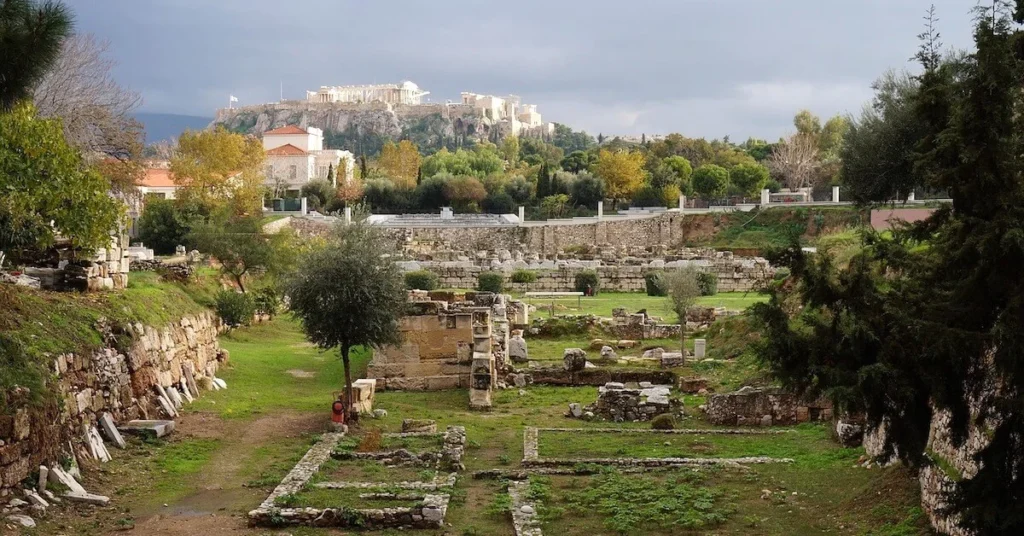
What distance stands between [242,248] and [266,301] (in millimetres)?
2067

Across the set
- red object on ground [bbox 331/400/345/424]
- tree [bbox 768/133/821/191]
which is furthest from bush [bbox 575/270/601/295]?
tree [bbox 768/133/821/191]

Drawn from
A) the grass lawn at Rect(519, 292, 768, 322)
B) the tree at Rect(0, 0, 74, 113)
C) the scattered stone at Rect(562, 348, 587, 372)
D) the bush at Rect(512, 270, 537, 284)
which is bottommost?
the scattered stone at Rect(562, 348, 587, 372)

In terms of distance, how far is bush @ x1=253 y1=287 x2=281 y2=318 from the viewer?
3219 centimetres

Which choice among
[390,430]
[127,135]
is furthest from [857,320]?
[127,135]

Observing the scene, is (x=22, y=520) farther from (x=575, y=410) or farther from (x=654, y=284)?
(x=654, y=284)

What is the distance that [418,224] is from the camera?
71.0 metres

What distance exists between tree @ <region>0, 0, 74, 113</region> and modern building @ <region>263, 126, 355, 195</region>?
70509 millimetres

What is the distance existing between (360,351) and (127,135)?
54.8 feet

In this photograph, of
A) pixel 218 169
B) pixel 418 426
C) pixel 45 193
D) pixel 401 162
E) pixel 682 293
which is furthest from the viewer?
pixel 401 162

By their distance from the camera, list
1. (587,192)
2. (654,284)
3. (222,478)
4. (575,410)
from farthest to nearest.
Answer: (587,192) < (654,284) < (575,410) < (222,478)

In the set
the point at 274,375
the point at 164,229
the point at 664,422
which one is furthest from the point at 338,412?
the point at 164,229

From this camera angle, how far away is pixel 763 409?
19.1m

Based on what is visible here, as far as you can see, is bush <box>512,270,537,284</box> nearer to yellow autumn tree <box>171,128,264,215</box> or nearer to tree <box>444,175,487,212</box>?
yellow autumn tree <box>171,128,264,215</box>

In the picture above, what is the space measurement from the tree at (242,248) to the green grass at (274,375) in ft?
9.49
